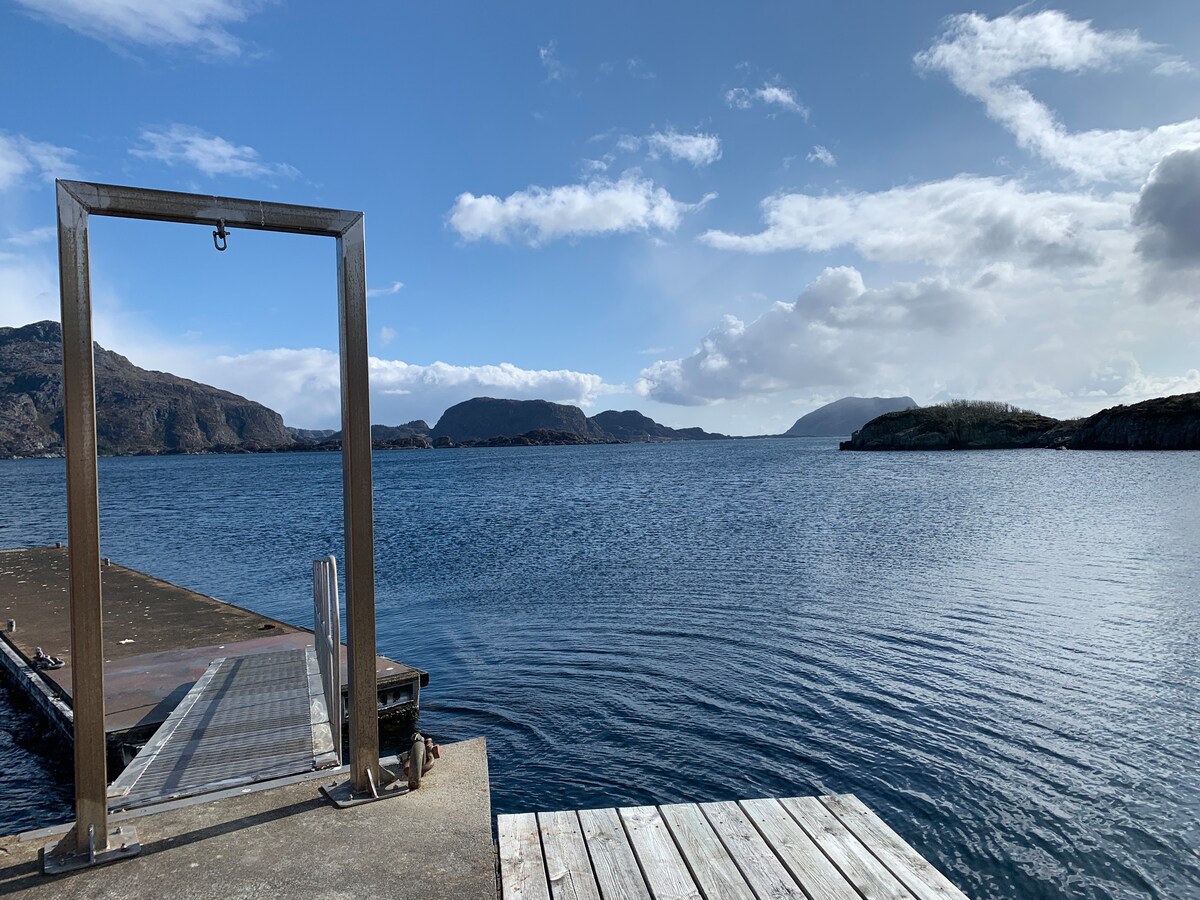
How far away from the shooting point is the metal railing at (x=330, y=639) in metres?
6.98

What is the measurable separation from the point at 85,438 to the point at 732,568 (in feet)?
70.2

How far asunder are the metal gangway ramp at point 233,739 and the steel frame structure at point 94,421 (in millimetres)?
875

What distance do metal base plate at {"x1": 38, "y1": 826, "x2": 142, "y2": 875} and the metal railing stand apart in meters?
1.70

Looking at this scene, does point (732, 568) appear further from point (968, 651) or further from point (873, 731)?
point (873, 731)

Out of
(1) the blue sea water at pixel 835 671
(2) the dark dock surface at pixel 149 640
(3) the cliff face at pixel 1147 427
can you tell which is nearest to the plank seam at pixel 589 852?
(1) the blue sea water at pixel 835 671

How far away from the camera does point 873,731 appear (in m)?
10.6

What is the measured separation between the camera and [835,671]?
13.5 m

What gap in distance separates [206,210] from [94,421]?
156 centimetres

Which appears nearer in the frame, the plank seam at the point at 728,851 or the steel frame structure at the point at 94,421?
the plank seam at the point at 728,851

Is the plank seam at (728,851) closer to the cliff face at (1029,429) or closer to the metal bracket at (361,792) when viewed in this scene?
the metal bracket at (361,792)

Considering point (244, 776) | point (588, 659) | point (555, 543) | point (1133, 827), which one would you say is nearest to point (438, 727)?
→ point (588, 659)

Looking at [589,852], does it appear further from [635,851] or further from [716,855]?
[716,855]

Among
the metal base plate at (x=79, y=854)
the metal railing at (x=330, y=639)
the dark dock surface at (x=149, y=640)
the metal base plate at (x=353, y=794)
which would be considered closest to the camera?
the metal base plate at (x=79, y=854)

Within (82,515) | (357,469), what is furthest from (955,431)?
(82,515)
